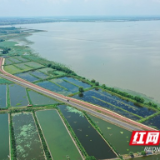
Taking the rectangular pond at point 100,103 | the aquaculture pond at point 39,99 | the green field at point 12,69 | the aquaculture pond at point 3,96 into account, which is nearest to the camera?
the rectangular pond at point 100,103

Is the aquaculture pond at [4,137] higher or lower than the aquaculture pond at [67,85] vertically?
lower

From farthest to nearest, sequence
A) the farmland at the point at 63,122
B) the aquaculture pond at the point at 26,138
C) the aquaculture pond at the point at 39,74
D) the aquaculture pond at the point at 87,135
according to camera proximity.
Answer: the aquaculture pond at the point at 39,74
the farmland at the point at 63,122
the aquaculture pond at the point at 87,135
the aquaculture pond at the point at 26,138

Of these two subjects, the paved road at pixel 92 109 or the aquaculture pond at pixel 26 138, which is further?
the paved road at pixel 92 109

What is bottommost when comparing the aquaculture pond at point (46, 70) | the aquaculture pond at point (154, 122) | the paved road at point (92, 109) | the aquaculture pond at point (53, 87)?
the aquaculture pond at point (154, 122)

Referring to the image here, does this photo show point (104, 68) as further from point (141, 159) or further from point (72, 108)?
point (141, 159)

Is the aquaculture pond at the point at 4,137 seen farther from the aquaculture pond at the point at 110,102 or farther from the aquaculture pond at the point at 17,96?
the aquaculture pond at the point at 110,102

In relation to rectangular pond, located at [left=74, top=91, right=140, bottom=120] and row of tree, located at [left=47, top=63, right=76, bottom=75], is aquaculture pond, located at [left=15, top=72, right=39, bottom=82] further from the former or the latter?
rectangular pond, located at [left=74, top=91, right=140, bottom=120]

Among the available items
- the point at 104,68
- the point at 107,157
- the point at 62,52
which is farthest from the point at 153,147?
the point at 62,52

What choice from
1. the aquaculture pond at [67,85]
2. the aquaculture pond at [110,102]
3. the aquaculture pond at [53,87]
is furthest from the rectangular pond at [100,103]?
the aquaculture pond at [53,87]
